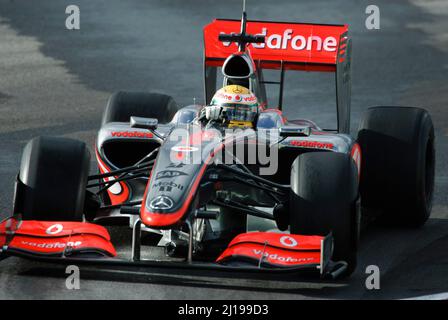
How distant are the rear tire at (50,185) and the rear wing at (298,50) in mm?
3028

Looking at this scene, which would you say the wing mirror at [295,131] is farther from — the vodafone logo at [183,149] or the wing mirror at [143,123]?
A: the wing mirror at [143,123]

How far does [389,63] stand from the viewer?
68.0 ft

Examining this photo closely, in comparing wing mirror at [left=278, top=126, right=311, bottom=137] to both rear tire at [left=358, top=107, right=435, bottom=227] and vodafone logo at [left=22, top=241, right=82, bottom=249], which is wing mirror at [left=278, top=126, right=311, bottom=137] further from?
vodafone logo at [left=22, top=241, right=82, bottom=249]

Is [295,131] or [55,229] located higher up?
[295,131]

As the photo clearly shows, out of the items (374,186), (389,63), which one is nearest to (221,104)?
(374,186)

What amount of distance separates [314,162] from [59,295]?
2.26 metres

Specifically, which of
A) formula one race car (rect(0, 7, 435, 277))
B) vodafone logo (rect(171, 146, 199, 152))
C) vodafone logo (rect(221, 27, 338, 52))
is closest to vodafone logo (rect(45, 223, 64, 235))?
formula one race car (rect(0, 7, 435, 277))

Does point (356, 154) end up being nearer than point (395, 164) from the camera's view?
Yes

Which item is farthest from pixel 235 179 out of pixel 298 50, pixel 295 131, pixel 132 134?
pixel 298 50

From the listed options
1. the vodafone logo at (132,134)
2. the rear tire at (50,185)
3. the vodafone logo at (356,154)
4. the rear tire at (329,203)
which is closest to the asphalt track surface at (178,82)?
the rear tire at (329,203)

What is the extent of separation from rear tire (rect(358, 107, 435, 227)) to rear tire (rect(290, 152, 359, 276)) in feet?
5.65

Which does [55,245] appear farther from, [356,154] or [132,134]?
[356,154]

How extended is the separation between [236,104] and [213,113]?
23cm

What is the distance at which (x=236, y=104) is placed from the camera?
11.1 m
